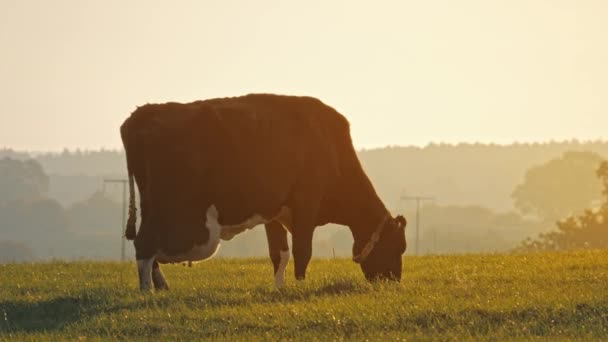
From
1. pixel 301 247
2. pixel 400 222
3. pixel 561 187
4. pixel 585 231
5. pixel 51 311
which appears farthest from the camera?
pixel 561 187

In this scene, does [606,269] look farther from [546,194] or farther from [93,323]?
[546,194]

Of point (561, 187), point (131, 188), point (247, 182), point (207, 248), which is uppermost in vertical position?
point (247, 182)

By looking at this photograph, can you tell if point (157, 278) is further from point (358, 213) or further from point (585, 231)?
point (585, 231)

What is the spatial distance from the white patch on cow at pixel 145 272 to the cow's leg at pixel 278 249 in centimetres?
259

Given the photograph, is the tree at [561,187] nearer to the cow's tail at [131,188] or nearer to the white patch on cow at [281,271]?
the white patch on cow at [281,271]

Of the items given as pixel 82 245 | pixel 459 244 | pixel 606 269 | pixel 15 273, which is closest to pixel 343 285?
pixel 606 269

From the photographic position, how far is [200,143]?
1803cm

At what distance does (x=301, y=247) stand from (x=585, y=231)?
211 ft

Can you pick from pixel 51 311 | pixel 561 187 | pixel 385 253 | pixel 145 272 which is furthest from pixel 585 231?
pixel 561 187

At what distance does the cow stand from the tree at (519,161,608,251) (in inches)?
2346

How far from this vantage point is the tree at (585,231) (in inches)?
3110

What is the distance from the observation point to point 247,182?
727 inches

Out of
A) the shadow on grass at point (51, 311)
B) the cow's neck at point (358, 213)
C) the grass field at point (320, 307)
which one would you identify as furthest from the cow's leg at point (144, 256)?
the cow's neck at point (358, 213)

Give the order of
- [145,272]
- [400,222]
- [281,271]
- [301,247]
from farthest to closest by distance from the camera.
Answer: [400,222]
[281,271]
[301,247]
[145,272]
